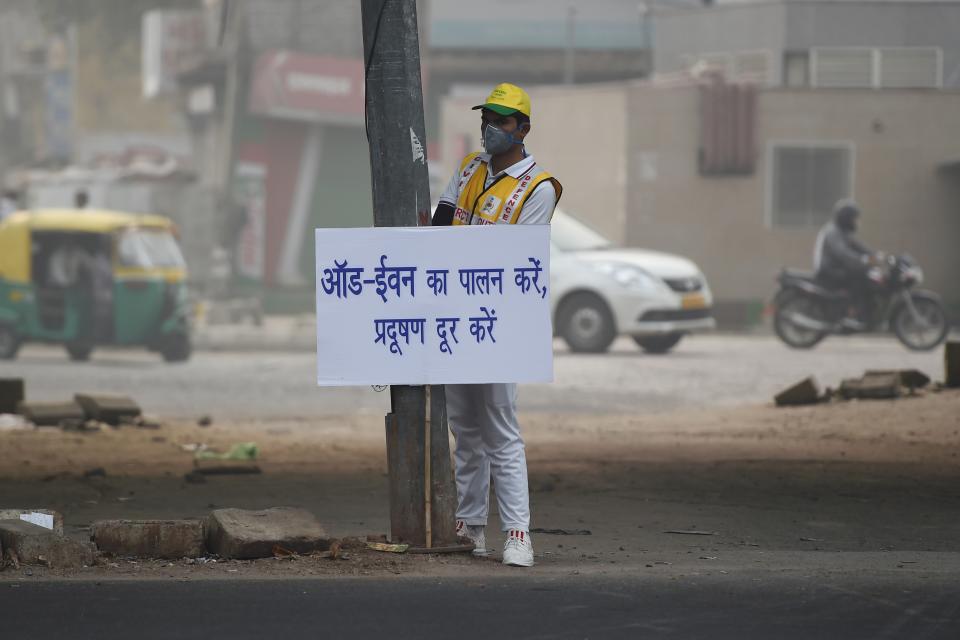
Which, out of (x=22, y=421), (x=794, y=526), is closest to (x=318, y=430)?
(x=22, y=421)

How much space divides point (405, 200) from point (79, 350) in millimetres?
15345

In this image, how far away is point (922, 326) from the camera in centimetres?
2047

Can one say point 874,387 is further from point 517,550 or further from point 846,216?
point 517,550

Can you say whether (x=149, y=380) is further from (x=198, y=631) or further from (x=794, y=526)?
(x=198, y=631)

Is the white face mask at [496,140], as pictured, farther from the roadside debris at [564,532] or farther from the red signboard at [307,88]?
the red signboard at [307,88]

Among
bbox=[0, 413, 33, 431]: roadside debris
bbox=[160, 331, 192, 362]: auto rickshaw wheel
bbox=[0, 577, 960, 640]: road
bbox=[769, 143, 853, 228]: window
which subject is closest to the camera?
bbox=[0, 577, 960, 640]: road

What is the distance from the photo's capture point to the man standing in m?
6.69

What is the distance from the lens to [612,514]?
860 centimetres

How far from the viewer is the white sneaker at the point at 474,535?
698cm

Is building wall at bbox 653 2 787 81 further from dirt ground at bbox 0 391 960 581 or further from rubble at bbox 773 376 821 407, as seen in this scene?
dirt ground at bbox 0 391 960 581

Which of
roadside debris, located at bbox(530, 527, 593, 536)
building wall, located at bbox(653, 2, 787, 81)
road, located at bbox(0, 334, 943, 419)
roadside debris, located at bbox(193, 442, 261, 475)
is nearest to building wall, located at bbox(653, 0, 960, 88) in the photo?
building wall, located at bbox(653, 2, 787, 81)

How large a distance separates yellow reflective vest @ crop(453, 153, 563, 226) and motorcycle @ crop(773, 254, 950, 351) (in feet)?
47.0

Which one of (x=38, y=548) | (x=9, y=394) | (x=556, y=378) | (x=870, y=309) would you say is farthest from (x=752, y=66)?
(x=38, y=548)

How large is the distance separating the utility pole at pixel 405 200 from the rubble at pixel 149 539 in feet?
2.74
